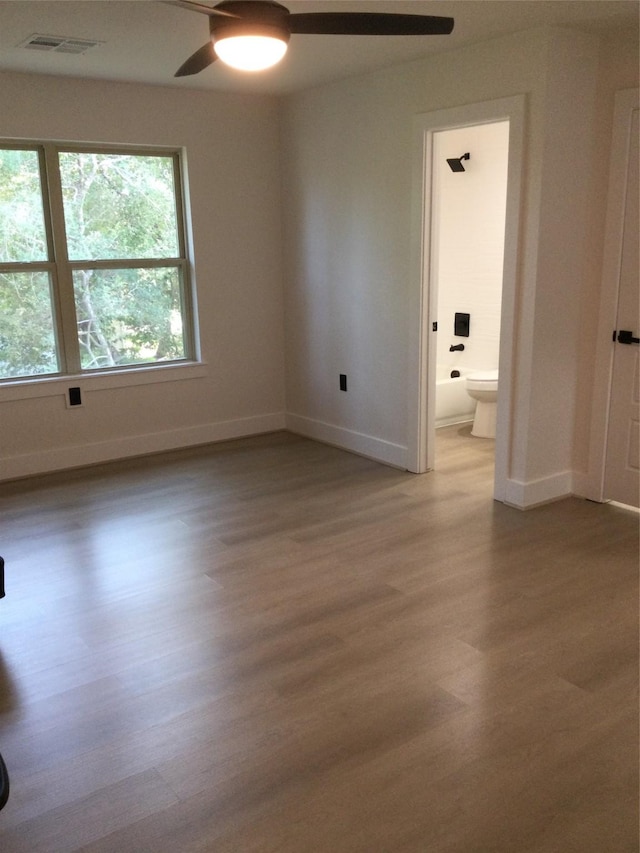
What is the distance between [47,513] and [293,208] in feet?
9.15

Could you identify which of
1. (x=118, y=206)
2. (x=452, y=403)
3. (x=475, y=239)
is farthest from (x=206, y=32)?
(x=452, y=403)

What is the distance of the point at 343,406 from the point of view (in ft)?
17.1

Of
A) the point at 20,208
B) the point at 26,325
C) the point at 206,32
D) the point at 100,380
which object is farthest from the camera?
the point at 100,380

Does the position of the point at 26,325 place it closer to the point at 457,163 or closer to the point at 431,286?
the point at 431,286

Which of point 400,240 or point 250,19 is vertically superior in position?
point 250,19

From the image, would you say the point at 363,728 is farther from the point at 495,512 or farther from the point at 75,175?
the point at 75,175

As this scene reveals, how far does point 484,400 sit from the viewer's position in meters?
5.41

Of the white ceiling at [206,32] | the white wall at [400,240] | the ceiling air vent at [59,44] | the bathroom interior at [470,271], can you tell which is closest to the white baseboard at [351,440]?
the white wall at [400,240]

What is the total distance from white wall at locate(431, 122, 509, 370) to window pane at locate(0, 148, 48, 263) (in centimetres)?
294

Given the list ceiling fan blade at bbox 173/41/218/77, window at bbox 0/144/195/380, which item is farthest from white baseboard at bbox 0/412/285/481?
ceiling fan blade at bbox 173/41/218/77

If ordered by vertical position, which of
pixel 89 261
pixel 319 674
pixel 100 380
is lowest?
pixel 319 674

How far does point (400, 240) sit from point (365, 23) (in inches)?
A: 90.6

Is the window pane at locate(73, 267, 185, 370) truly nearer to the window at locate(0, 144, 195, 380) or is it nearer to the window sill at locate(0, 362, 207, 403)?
the window at locate(0, 144, 195, 380)

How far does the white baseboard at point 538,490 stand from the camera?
4023mm
